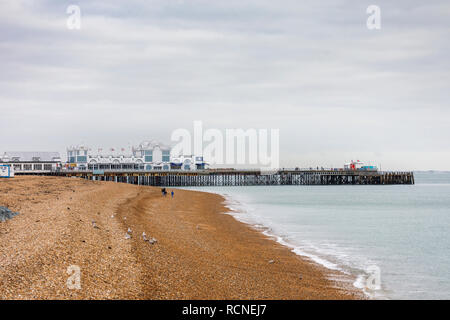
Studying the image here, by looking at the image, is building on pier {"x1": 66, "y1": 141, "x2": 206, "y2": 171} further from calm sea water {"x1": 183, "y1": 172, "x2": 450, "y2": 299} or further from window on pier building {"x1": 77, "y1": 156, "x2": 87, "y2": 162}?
calm sea water {"x1": 183, "y1": 172, "x2": 450, "y2": 299}

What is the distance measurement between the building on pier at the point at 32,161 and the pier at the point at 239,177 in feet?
38.2

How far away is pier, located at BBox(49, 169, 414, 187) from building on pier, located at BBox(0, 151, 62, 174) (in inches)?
458

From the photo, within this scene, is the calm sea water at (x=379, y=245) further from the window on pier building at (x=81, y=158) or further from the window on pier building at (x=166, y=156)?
the window on pier building at (x=81, y=158)

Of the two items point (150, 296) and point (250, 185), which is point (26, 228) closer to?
point (150, 296)

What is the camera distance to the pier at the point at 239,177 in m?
81.1

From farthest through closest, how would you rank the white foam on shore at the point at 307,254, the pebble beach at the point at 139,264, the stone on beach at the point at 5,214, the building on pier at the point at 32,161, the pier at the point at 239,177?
1. the building on pier at the point at 32,161
2. the pier at the point at 239,177
3. the stone on beach at the point at 5,214
4. the white foam on shore at the point at 307,254
5. the pebble beach at the point at 139,264

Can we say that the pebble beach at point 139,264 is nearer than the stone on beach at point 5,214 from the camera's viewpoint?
Yes

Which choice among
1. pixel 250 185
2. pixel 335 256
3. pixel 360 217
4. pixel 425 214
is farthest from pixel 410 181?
pixel 335 256

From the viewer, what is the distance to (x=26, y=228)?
14.0 m

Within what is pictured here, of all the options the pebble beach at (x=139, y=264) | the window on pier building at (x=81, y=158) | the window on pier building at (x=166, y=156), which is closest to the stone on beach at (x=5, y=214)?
the pebble beach at (x=139, y=264)

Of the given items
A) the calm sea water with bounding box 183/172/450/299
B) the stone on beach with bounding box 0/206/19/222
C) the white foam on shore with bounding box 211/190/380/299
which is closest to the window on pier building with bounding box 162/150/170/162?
the calm sea water with bounding box 183/172/450/299

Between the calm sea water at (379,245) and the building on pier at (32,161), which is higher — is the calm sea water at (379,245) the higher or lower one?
the lower one

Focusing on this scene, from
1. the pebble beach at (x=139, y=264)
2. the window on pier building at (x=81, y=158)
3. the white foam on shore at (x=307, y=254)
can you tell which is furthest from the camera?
the window on pier building at (x=81, y=158)

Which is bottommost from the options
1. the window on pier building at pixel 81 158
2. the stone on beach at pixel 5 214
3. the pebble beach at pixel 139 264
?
the pebble beach at pixel 139 264
